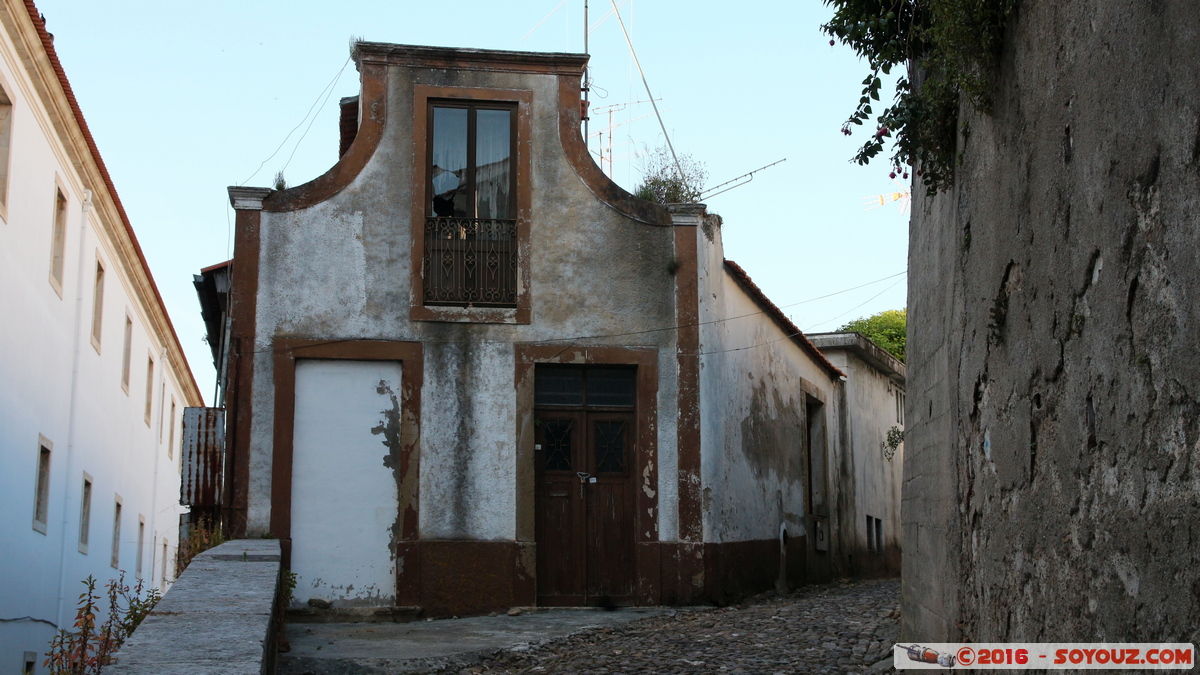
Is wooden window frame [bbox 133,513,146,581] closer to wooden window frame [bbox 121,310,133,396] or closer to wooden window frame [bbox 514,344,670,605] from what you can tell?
wooden window frame [bbox 121,310,133,396]

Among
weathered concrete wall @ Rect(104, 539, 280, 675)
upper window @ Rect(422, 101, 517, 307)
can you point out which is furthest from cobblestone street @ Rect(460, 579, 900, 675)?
upper window @ Rect(422, 101, 517, 307)

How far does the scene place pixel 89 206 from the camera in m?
18.7

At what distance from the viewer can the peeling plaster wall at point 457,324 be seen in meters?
12.1

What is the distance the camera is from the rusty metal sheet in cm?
1184

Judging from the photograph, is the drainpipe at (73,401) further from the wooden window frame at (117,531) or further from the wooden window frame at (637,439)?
the wooden window frame at (637,439)

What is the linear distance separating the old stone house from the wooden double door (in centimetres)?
2

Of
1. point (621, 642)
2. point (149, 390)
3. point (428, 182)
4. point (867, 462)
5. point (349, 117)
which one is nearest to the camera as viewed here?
point (621, 642)

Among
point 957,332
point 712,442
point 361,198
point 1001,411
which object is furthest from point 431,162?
point 1001,411

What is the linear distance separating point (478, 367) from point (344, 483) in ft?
5.89

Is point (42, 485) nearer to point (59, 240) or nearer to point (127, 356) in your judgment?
point (59, 240)

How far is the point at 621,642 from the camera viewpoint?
9.49 metres

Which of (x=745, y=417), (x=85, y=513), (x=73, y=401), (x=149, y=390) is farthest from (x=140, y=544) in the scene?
(x=745, y=417)

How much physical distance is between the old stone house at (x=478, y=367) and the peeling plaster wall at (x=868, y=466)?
6456 mm

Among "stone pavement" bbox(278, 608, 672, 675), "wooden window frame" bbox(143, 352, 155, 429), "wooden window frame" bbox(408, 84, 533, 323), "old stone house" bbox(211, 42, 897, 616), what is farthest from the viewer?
"wooden window frame" bbox(143, 352, 155, 429)
